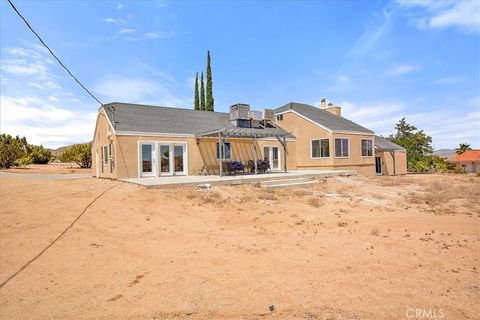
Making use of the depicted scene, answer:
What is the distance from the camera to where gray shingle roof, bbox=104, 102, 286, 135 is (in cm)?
1781

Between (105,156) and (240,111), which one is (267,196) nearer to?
(240,111)

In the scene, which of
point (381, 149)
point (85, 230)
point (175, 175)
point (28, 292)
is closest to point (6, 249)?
point (85, 230)

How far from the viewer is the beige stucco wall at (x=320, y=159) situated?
Answer: 75.0 feet

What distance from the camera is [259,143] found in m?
22.8

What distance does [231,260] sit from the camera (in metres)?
5.60

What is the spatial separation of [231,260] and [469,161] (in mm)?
61175

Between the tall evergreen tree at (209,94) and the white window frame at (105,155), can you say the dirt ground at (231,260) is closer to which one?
the white window frame at (105,155)

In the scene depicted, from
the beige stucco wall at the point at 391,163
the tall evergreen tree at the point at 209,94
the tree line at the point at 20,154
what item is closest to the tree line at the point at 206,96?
the tall evergreen tree at the point at 209,94

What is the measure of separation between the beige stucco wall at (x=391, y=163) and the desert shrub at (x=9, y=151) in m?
41.6

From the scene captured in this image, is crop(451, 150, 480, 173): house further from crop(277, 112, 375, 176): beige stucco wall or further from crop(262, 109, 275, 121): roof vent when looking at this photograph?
crop(262, 109, 275, 121): roof vent

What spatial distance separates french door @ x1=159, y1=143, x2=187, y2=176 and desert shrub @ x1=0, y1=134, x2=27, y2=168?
90.4ft

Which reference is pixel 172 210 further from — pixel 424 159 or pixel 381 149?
pixel 424 159

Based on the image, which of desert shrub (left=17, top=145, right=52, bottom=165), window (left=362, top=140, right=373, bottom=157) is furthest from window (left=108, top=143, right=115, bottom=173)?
desert shrub (left=17, top=145, right=52, bottom=165)

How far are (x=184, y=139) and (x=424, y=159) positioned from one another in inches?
1430
